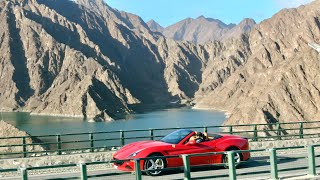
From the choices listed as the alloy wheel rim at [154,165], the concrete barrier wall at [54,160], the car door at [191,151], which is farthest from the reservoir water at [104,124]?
the alloy wheel rim at [154,165]

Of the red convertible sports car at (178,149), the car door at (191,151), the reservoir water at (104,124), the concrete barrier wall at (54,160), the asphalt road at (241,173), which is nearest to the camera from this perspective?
the asphalt road at (241,173)

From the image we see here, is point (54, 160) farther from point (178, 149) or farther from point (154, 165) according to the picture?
point (178, 149)

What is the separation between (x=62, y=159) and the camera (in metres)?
18.0

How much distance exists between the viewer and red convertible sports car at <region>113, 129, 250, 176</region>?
1350 centimetres

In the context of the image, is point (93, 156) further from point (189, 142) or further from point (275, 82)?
point (275, 82)

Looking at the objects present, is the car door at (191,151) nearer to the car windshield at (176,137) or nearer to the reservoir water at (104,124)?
the car windshield at (176,137)

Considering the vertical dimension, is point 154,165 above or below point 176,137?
below

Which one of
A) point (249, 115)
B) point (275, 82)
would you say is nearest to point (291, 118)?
point (249, 115)

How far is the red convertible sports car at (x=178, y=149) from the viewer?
1350 centimetres

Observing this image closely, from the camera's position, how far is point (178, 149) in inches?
554

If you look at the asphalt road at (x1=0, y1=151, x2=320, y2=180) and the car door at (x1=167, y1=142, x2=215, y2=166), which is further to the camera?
the car door at (x1=167, y1=142, x2=215, y2=166)

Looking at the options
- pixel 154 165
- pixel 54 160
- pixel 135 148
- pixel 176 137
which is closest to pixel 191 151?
pixel 176 137

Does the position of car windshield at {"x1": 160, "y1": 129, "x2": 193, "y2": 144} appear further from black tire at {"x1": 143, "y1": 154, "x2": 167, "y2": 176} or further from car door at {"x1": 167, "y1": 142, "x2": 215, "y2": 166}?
black tire at {"x1": 143, "y1": 154, "x2": 167, "y2": 176}

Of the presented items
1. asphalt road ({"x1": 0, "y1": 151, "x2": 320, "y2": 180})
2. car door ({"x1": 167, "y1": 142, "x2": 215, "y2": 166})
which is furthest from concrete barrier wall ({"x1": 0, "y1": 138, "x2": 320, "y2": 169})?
car door ({"x1": 167, "y1": 142, "x2": 215, "y2": 166})
